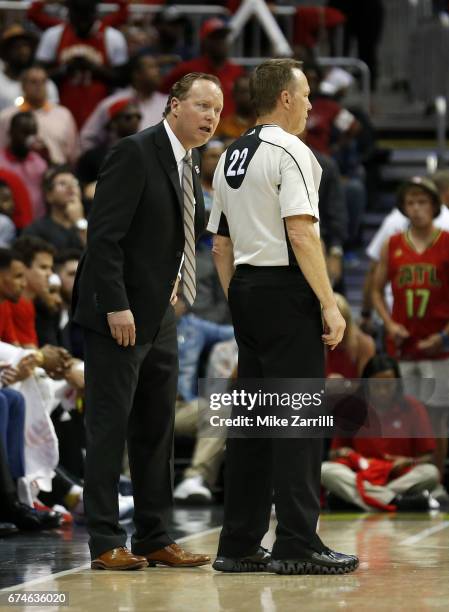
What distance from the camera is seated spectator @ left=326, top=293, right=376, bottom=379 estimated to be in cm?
1045

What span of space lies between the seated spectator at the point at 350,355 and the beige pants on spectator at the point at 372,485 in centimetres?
96

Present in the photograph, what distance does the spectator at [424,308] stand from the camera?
10312 mm

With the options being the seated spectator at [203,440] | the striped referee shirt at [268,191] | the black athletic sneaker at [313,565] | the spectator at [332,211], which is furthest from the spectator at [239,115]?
the black athletic sneaker at [313,565]

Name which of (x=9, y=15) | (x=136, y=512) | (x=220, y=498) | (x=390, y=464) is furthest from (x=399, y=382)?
(x=9, y=15)

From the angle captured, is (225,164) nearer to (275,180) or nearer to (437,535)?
(275,180)

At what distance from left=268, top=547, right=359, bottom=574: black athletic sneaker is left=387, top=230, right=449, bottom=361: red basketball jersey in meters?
4.46

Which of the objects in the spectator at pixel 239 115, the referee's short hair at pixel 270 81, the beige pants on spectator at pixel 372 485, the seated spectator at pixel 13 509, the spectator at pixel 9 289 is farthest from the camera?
the spectator at pixel 239 115

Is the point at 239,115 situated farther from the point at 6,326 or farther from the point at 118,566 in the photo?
the point at 118,566

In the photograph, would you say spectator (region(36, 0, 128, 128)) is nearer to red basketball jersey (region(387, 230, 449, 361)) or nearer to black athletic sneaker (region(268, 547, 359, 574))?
red basketball jersey (region(387, 230, 449, 361))

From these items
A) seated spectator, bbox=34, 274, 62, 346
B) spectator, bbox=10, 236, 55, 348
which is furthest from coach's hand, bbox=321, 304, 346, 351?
seated spectator, bbox=34, 274, 62, 346

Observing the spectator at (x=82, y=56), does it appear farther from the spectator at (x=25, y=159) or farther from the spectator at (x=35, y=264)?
the spectator at (x=35, y=264)

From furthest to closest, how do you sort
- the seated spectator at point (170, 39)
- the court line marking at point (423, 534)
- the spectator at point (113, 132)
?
the seated spectator at point (170, 39), the spectator at point (113, 132), the court line marking at point (423, 534)

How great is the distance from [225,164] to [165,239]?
1.45 feet

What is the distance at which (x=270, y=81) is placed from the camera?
6.12 m
